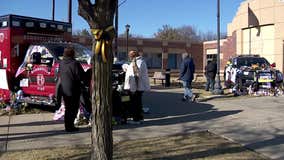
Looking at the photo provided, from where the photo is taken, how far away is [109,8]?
5.52m

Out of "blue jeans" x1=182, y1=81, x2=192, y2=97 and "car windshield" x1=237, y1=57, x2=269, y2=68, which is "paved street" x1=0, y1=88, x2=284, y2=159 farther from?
"car windshield" x1=237, y1=57, x2=269, y2=68

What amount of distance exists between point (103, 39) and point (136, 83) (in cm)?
470

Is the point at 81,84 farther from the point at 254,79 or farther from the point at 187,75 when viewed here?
the point at 254,79

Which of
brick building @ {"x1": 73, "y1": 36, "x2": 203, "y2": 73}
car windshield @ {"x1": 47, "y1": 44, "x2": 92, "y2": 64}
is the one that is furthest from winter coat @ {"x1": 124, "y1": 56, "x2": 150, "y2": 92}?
brick building @ {"x1": 73, "y1": 36, "x2": 203, "y2": 73}

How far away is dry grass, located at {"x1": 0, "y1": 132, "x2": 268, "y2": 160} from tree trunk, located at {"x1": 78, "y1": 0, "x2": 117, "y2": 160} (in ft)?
3.67

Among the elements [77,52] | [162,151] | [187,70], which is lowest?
[162,151]

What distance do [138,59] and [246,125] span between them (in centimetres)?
296

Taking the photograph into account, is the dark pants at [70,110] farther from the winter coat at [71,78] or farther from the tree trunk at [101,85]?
the tree trunk at [101,85]

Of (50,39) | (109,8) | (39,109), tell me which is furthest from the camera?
(50,39)

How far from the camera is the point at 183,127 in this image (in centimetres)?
970

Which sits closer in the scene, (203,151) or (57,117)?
(203,151)

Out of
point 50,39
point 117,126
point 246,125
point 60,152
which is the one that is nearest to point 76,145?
point 60,152

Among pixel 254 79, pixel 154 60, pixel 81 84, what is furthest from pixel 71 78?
pixel 154 60

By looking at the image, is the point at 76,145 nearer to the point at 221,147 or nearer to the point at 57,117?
the point at 221,147
